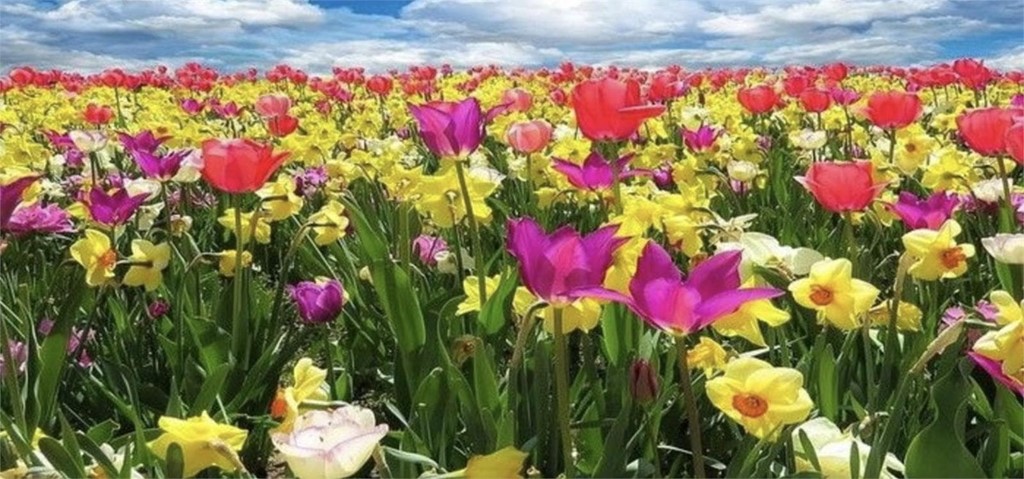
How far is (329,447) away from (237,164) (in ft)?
4.33

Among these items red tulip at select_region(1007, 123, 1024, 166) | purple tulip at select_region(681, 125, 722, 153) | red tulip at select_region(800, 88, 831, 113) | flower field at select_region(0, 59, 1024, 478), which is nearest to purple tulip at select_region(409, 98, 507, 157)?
flower field at select_region(0, 59, 1024, 478)

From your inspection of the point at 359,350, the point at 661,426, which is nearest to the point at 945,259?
the point at 661,426

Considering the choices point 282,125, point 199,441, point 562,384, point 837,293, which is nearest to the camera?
point 199,441

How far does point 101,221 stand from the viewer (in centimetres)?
260

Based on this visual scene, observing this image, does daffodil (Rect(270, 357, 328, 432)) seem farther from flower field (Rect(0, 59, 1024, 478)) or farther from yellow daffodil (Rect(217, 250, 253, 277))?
yellow daffodil (Rect(217, 250, 253, 277))

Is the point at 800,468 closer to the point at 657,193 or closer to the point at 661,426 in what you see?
the point at 661,426

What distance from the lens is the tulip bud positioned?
5.06 feet

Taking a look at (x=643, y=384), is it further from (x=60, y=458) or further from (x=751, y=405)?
(x=60, y=458)

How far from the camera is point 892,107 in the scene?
368 cm

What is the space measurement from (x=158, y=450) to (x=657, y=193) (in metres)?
2.08

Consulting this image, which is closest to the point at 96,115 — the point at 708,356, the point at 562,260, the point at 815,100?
the point at 815,100

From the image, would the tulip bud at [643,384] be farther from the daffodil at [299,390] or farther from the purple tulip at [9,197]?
the purple tulip at [9,197]

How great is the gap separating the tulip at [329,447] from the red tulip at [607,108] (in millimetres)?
1469

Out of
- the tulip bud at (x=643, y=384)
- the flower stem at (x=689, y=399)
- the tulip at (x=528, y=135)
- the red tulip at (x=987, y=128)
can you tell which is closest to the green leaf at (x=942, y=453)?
the flower stem at (x=689, y=399)
